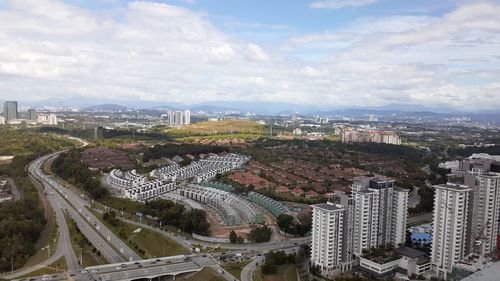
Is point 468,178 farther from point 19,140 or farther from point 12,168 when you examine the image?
point 19,140

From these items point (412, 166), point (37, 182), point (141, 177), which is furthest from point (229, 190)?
point (412, 166)

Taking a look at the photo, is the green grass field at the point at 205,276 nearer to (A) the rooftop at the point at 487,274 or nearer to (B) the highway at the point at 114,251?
(B) the highway at the point at 114,251

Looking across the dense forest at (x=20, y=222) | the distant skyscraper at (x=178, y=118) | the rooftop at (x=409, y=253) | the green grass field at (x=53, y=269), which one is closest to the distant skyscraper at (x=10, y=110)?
the distant skyscraper at (x=178, y=118)

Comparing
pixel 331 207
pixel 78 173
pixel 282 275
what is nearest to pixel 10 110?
pixel 78 173

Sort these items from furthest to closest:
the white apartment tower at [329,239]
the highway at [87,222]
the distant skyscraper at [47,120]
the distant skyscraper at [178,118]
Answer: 1. the distant skyscraper at [178,118]
2. the distant skyscraper at [47,120]
3. the highway at [87,222]
4. the white apartment tower at [329,239]

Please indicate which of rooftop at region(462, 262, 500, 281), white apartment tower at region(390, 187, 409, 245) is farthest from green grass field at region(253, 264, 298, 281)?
rooftop at region(462, 262, 500, 281)

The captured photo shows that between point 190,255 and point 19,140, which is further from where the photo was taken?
point 19,140
